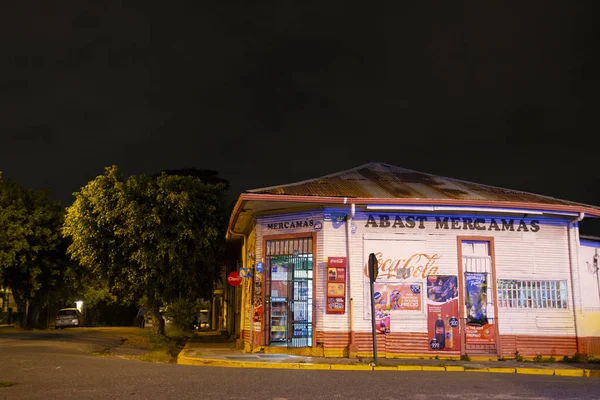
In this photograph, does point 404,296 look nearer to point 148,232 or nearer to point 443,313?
point 443,313

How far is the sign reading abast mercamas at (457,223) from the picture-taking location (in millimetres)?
16328

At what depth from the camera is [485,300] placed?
16.4m

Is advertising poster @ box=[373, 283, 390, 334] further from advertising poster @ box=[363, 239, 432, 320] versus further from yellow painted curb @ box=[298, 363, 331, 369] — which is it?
yellow painted curb @ box=[298, 363, 331, 369]

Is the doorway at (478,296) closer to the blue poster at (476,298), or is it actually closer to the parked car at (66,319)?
the blue poster at (476,298)

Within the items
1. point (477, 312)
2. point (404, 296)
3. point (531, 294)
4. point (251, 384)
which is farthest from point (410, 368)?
point (251, 384)

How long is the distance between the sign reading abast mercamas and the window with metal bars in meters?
1.49

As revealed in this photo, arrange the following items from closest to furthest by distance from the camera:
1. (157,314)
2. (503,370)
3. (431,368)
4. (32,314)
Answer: (431,368) < (503,370) < (157,314) < (32,314)

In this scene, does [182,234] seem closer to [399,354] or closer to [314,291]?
[314,291]

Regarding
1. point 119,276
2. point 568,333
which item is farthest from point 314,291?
point 119,276

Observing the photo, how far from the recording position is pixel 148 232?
21.8 meters

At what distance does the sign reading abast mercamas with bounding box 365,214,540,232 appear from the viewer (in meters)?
16.3

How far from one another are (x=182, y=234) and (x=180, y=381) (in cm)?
1287

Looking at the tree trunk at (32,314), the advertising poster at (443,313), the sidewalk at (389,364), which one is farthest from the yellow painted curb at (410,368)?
the tree trunk at (32,314)

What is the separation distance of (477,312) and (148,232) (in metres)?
11.9
